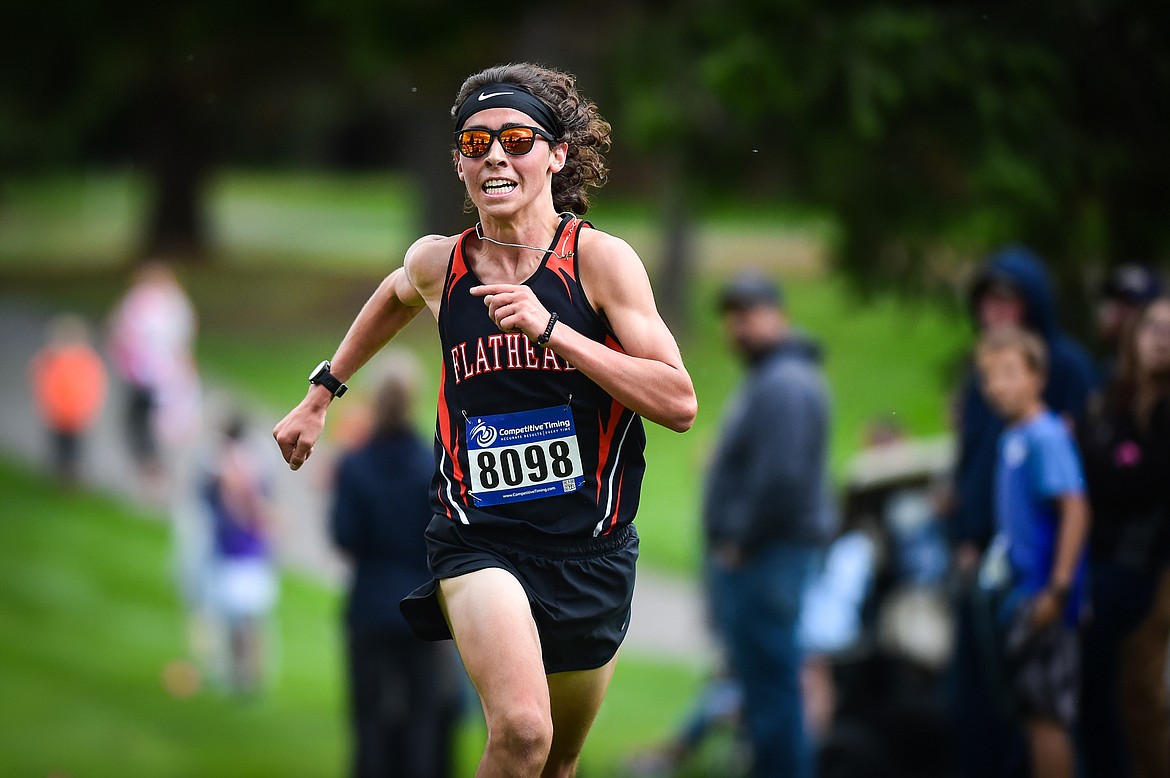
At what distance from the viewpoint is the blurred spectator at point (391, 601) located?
8.24m

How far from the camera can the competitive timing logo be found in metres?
4.00

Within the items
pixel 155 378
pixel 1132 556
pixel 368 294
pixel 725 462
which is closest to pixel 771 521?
pixel 725 462

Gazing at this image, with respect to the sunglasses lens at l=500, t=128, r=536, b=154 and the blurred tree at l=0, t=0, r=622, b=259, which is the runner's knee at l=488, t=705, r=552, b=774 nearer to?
the sunglasses lens at l=500, t=128, r=536, b=154

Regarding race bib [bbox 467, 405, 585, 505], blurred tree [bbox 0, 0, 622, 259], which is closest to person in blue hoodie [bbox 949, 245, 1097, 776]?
blurred tree [bbox 0, 0, 622, 259]

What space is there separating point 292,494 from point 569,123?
16977 mm

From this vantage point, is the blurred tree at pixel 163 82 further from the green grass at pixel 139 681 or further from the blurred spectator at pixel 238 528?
the green grass at pixel 139 681

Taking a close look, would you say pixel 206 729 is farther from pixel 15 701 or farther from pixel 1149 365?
pixel 1149 365

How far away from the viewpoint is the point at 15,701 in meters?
13.1

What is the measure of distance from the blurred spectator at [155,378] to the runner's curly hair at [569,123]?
16653 millimetres

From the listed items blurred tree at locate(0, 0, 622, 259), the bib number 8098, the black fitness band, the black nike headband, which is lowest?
the bib number 8098

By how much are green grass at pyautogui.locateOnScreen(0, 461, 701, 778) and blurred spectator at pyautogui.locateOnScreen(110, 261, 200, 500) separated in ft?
6.07

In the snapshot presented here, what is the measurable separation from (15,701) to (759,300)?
7833mm

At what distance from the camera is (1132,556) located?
6430 millimetres

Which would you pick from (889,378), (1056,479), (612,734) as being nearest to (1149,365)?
(1056,479)
